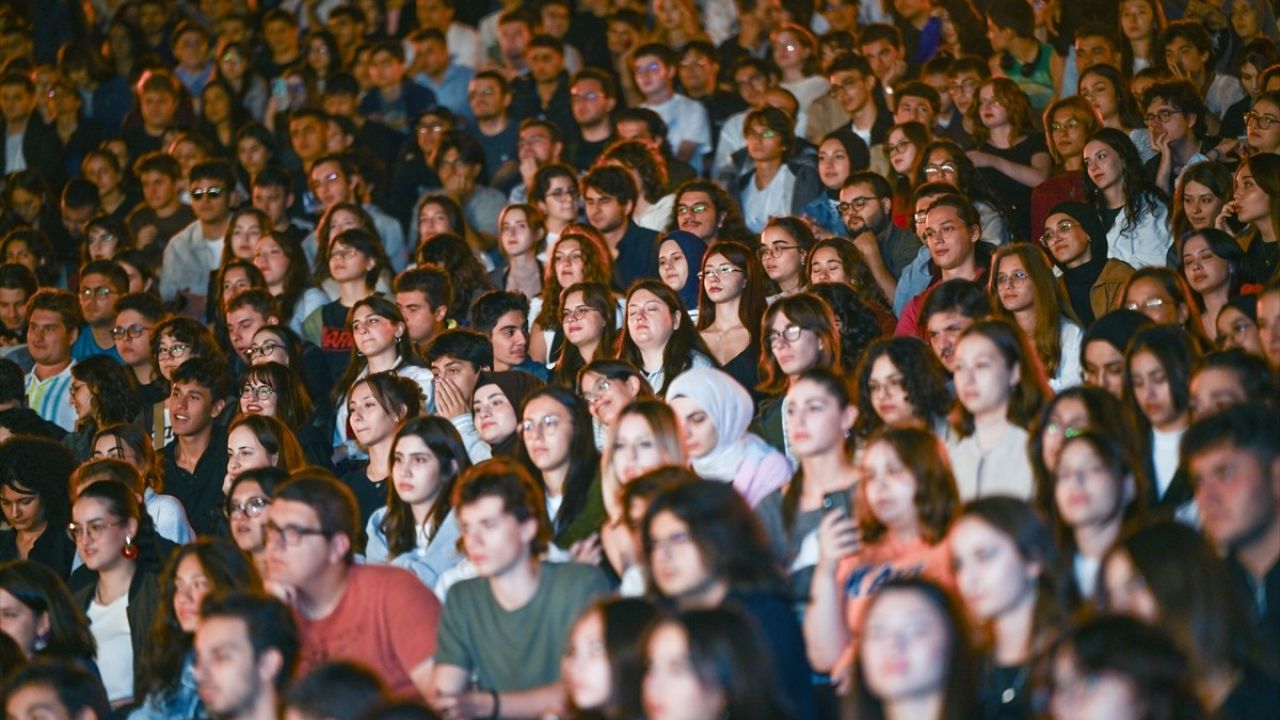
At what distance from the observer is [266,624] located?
17.6ft

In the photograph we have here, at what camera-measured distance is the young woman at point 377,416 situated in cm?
760

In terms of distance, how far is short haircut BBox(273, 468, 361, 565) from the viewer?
6008 millimetres

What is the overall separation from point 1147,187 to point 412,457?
4.07m

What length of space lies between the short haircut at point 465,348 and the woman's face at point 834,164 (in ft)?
8.95

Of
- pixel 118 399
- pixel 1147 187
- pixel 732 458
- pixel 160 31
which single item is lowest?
pixel 732 458

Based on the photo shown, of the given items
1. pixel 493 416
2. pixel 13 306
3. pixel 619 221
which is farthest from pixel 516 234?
pixel 13 306

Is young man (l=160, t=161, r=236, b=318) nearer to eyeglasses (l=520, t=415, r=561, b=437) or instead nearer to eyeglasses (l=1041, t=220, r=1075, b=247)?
eyeglasses (l=520, t=415, r=561, b=437)

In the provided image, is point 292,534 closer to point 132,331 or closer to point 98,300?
point 132,331

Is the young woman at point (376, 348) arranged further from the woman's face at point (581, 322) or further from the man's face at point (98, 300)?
the man's face at point (98, 300)

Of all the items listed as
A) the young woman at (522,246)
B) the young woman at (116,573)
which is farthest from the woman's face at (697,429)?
the young woman at (522,246)

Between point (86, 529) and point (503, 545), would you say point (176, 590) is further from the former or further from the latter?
point (503, 545)

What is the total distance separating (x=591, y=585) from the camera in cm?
561

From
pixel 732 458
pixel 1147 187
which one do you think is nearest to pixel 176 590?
pixel 732 458

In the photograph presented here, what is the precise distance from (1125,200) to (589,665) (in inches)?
192
